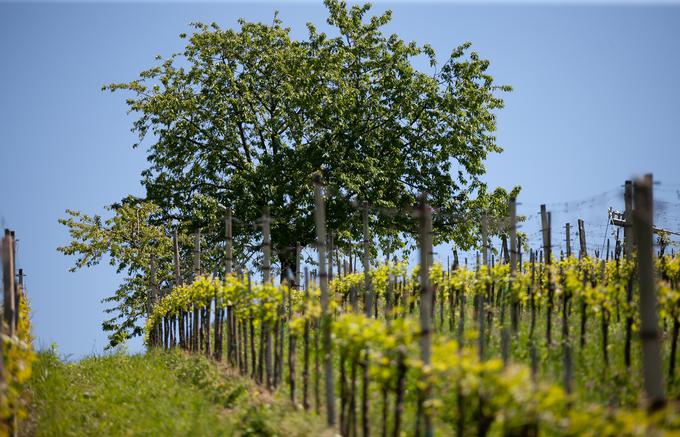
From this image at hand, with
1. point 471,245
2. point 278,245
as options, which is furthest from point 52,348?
point 471,245

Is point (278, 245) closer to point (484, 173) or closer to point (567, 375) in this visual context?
point (484, 173)

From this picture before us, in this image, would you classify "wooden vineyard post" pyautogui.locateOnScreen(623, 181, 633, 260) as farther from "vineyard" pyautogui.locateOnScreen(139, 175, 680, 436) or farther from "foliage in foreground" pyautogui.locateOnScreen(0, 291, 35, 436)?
"foliage in foreground" pyautogui.locateOnScreen(0, 291, 35, 436)

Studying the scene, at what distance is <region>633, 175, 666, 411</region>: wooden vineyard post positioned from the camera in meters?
6.64

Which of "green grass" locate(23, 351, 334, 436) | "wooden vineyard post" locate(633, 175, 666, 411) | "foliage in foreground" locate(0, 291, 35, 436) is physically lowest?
"green grass" locate(23, 351, 334, 436)

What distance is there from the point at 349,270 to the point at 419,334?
50.3 ft

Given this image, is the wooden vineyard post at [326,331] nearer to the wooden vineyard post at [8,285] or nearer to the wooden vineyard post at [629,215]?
the wooden vineyard post at [8,285]

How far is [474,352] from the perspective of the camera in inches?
328

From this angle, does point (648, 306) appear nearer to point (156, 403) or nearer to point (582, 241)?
point (156, 403)

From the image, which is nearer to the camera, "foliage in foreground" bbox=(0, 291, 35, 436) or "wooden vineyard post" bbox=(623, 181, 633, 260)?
"foliage in foreground" bbox=(0, 291, 35, 436)

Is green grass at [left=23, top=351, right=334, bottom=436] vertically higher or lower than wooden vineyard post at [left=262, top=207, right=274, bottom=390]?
lower

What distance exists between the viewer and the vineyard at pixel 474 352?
6824 mm

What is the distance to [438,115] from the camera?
94.5ft

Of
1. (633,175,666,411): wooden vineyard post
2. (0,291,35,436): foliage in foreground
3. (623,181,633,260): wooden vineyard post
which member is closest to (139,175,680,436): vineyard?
(633,175,666,411): wooden vineyard post

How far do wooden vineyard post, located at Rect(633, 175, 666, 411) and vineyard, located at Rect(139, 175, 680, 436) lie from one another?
1 cm
